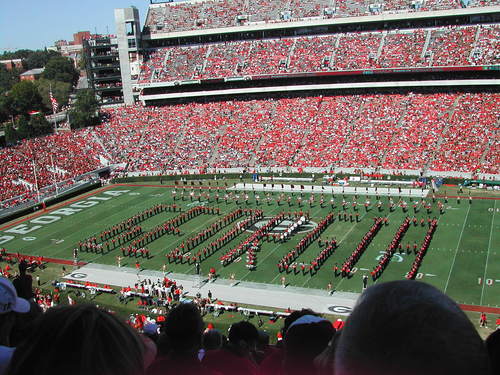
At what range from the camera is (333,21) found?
168 ft

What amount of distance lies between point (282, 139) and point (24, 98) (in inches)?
1448

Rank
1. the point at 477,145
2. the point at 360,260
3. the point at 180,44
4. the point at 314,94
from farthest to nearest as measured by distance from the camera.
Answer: the point at 180,44 → the point at 314,94 → the point at 477,145 → the point at 360,260

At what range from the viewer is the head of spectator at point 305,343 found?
2643 millimetres

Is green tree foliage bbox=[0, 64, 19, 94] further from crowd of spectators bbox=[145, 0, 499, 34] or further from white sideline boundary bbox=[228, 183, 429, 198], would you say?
white sideline boundary bbox=[228, 183, 429, 198]

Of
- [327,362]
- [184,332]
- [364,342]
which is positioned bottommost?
[184,332]

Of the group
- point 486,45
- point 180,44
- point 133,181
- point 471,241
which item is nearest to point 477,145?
point 486,45

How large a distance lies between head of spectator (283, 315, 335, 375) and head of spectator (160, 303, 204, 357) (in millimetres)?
569

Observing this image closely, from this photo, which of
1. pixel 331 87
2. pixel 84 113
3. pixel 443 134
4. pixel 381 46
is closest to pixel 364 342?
pixel 443 134

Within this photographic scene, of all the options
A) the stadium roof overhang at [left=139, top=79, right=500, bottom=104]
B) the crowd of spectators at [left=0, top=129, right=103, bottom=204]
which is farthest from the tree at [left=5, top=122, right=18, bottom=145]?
the stadium roof overhang at [left=139, top=79, right=500, bottom=104]

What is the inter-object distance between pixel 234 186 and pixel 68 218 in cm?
1137

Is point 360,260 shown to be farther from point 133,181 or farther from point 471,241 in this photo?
point 133,181

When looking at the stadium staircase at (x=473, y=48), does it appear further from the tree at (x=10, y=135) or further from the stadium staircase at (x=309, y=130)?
the tree at (x=10, y=135)

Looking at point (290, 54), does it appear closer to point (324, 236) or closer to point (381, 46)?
point (381, 46)

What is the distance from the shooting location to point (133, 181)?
42.1 m
